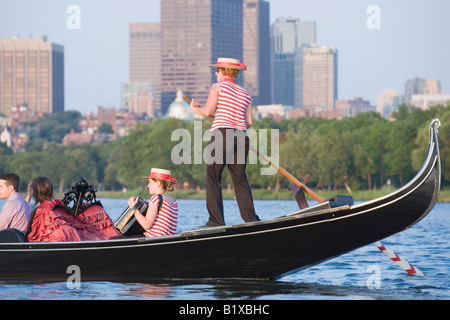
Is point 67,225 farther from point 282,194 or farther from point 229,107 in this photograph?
point 282,194

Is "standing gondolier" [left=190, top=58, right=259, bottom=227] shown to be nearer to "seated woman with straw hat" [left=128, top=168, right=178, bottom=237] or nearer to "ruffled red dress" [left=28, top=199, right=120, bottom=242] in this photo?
"seated woman with straw hat" [left=128, top=168, right=178, bottom=237]

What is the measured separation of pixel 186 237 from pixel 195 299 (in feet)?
2.18

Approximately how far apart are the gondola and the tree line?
113 ft

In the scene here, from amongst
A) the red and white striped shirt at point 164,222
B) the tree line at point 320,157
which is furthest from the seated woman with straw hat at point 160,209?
the tree line at point 320,157

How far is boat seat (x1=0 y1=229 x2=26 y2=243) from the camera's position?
10.0 metres

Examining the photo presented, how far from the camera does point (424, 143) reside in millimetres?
45125

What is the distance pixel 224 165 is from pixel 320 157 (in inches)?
1747

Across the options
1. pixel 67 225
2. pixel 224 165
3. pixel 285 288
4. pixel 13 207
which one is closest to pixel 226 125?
pixel 224 165

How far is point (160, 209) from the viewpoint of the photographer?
9.62m

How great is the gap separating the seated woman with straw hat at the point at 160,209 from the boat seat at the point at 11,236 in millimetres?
1256

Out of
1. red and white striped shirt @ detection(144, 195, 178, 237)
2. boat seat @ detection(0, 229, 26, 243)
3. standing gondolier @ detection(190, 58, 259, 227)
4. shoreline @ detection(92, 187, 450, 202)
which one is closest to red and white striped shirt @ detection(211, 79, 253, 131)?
standing gondolier @ detection(190, 58, 259, 227)

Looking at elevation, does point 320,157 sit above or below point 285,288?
below
